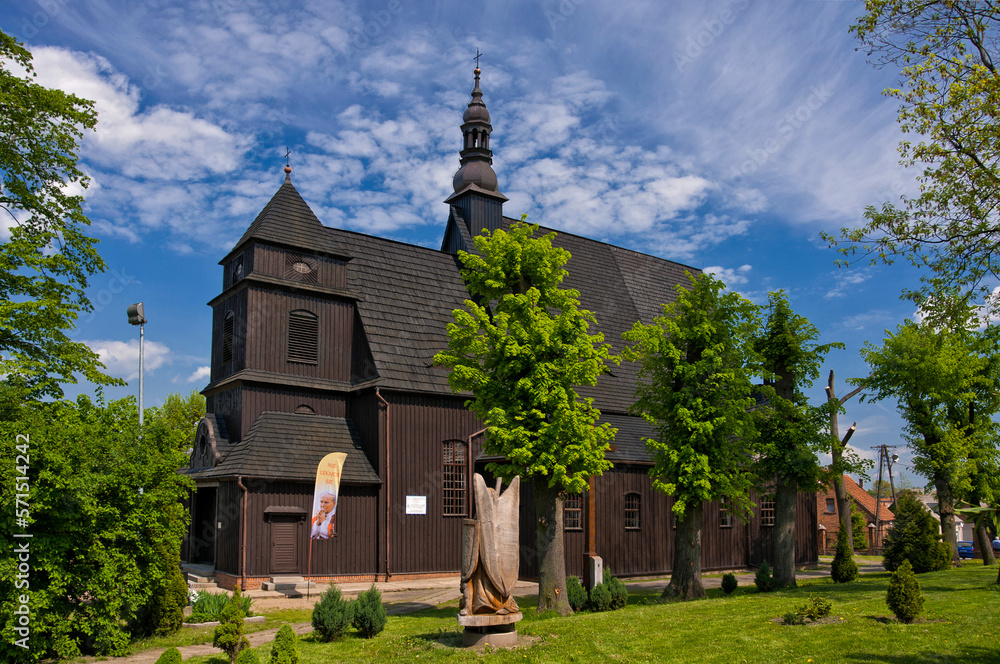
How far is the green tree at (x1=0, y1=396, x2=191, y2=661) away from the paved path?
3.50ft

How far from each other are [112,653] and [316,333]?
1440 centimetres

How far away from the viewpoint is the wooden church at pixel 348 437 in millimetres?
23578

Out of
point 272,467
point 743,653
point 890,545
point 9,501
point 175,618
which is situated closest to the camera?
point 743,653

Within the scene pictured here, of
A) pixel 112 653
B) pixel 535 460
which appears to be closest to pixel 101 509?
pixel 112 653

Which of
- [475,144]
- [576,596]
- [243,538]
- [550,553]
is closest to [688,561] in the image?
[576,596]

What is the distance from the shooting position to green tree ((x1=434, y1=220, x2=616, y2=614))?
17.0m

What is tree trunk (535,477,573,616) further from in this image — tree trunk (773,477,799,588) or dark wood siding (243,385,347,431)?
dark wood siding (243,385,347,431)

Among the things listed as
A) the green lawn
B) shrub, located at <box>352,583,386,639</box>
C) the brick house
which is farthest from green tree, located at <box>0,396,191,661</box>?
the brick house

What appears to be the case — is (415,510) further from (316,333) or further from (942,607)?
(942,607)

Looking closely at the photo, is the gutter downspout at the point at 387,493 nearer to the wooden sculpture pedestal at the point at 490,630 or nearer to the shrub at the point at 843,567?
the wooden sculpture pedestal at the point at 490,630

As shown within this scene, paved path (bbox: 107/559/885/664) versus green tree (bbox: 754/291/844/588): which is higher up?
green tree (bbox: 754/291/844/588)

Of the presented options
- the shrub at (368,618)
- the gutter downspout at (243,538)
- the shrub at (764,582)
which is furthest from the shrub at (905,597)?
the gutter downspout at (243,538)

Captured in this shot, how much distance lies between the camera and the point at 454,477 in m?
26.9

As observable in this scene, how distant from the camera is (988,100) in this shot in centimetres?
1464
